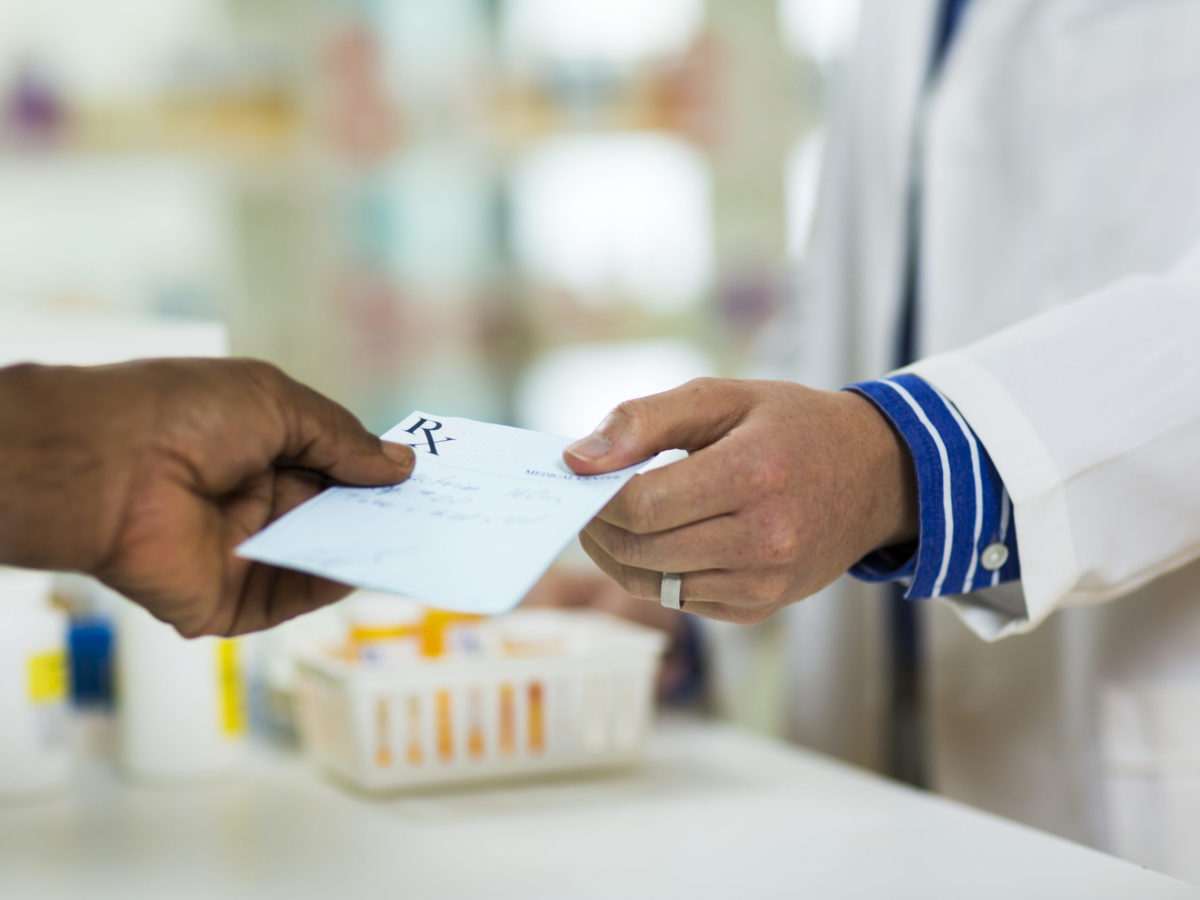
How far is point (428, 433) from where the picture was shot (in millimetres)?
740

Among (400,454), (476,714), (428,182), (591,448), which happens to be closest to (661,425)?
(591,448)

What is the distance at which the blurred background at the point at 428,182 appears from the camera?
8.79ft

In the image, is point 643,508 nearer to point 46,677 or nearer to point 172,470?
point 172,470

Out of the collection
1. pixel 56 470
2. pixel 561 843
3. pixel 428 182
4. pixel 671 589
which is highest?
pixel 428 182

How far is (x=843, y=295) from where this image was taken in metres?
1.30

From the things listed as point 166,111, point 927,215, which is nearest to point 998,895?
point 927,215

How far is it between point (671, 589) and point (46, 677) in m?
0.58

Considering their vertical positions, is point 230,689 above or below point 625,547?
below

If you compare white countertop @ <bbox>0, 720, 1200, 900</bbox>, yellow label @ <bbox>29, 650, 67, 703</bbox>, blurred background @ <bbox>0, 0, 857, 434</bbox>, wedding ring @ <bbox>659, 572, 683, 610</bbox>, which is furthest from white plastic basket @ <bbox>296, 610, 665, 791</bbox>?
blurred background @ <bbox>0, 0, 857, 434</bbox>

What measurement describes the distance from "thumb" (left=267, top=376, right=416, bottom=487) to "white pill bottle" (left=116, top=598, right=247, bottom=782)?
1.37 feet

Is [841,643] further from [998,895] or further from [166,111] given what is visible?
[166,111]

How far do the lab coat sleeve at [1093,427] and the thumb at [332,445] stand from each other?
0.36 metres

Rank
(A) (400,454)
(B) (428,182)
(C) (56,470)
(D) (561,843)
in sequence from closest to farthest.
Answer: (C) (56,470) < (A) (400,454) < (D) (561,843) < (B) (428,182)

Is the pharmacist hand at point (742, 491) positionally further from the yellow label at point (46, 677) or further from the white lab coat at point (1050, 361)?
the yellow label at point (46, 677)
